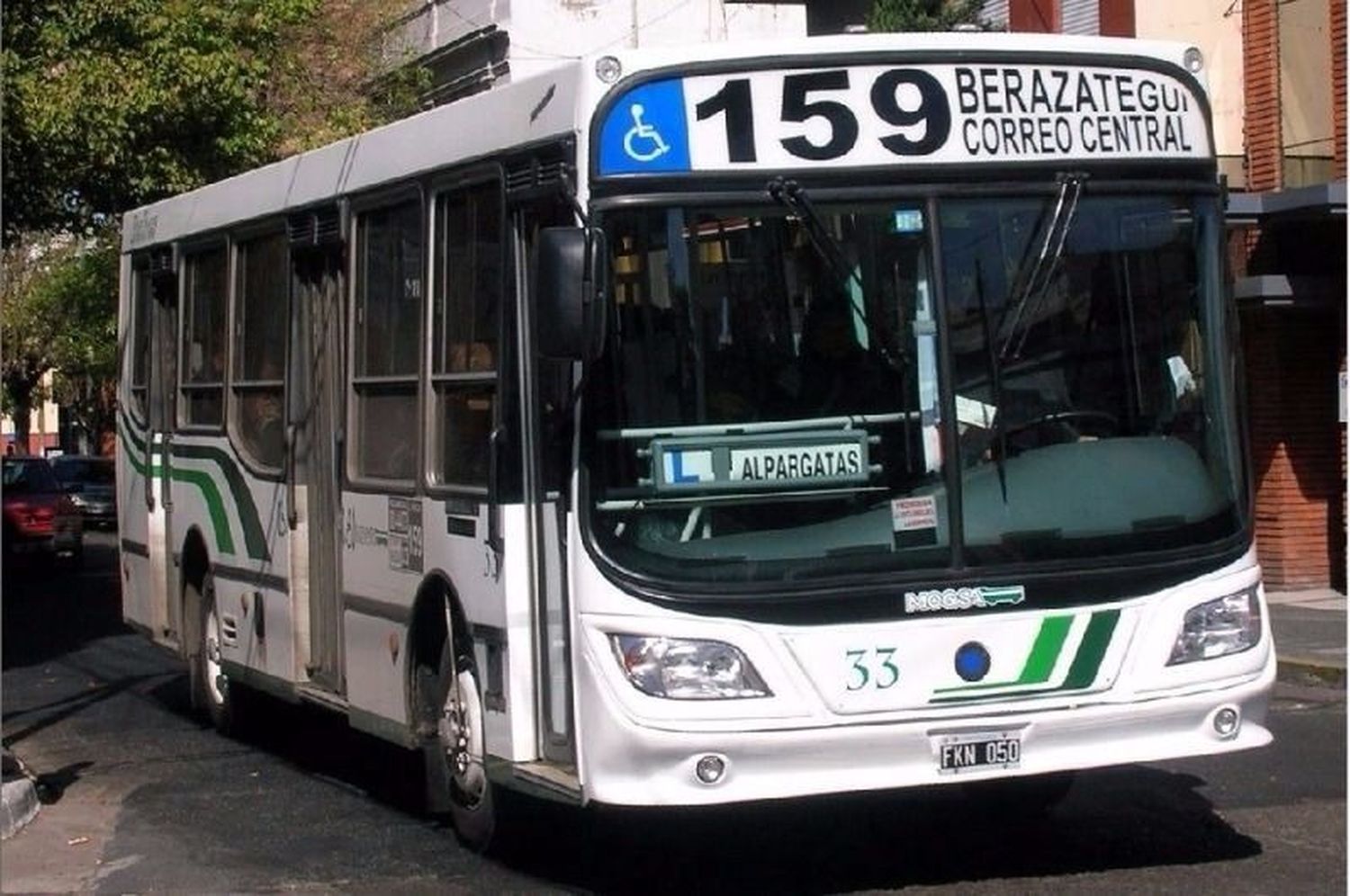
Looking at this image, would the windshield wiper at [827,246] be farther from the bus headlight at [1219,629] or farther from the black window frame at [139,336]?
the black window frame at [139,336]

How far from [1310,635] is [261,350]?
937 cm

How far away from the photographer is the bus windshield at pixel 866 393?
806 centimetres

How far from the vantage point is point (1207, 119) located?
28.9 feet

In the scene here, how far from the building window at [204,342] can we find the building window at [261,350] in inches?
11.7

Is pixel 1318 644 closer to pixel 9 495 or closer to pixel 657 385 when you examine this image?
pixel 657 385

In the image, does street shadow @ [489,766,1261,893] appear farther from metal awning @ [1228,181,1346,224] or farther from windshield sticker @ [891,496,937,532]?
metal awning @ [1228,181,1346,224]

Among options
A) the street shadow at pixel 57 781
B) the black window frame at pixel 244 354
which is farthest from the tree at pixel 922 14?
the street shadow at pixel 57 781

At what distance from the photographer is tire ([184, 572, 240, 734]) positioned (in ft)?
44.3

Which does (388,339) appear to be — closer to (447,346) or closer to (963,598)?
(447,346)

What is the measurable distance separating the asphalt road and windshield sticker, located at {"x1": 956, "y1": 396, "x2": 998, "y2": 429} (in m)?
1.71

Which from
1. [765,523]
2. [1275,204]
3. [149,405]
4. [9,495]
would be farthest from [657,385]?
[9,495]

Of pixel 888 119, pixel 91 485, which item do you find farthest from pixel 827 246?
pixel 91 485

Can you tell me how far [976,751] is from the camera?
8.15 m

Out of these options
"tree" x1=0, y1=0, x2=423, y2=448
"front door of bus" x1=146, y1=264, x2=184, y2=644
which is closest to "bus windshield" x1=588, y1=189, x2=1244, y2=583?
"front door of bus" x1=146, y1=264, x2=184, y2=644
